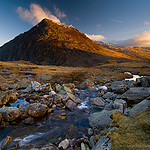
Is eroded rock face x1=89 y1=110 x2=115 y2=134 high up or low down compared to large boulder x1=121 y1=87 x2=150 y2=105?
down

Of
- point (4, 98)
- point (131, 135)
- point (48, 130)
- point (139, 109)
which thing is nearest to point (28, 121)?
point (48, 130)

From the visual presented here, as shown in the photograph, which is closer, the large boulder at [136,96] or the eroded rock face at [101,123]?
the eroded rock face at [101,123]

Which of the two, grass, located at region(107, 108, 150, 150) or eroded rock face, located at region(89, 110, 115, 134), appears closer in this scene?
grass, located at region(107, 108, 150, 150)

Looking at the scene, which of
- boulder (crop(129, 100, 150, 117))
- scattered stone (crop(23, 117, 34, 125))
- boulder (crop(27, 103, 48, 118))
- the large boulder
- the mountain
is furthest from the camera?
the mountain

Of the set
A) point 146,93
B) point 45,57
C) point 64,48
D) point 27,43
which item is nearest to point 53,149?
point 146,93

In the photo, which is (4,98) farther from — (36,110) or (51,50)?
(51,50)

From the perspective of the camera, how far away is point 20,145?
675 cm

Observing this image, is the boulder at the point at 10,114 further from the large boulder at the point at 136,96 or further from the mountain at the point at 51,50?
the mountain at the point at 51,50

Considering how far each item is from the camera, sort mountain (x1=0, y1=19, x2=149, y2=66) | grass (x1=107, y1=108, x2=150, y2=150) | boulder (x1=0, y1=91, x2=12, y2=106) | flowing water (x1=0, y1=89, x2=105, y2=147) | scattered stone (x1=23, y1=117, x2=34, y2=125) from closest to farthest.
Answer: grass (x1=107, y1=108, x2=150, y2=150) → flowing water (x1=0, y1=89, x2=105, y2=147) → scattered stone (x1=23, y1=117, x2=34, y2=125) → boulder (x1=0, y1=91, x2=12, y2=106) → mountain (x1=0, y1=19, x2=149, y2=66)

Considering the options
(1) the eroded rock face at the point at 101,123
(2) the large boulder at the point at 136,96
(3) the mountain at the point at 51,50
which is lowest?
(1) the eroded rock face at the point at 101,123

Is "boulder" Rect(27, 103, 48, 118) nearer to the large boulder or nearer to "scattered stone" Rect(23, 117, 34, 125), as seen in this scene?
"scattered stone" Rect(23, 117, 34, 125)

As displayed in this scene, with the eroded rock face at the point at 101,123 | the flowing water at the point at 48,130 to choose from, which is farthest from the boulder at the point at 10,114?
the eroded rock face at the point at 101,123

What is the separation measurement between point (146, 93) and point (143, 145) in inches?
420

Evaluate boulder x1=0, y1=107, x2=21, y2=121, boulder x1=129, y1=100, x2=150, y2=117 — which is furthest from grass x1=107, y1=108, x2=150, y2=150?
boulder x1=0, y1=107, x2=21, y2=121
